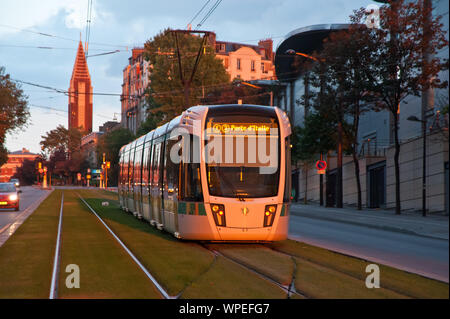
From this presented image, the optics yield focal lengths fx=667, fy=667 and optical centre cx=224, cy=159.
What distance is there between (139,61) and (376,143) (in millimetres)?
88674

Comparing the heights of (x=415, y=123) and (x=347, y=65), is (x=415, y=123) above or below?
below

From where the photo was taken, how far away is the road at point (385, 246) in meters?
12.5

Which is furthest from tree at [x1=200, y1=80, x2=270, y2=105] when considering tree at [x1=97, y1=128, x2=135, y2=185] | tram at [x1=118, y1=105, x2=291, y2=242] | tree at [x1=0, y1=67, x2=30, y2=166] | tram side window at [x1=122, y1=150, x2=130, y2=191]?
tram at [x1=118, y1=105, x2=291, y2=242]


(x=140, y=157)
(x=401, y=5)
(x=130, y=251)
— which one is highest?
(x=401, y=5)

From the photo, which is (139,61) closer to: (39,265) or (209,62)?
(209,62)

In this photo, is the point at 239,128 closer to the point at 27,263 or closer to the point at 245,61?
the point at 27,263

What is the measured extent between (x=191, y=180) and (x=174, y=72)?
5176cm

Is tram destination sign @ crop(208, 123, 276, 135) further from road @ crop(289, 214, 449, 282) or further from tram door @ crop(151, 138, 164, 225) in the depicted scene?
tram door @ crop(151, 138, 164, 225)

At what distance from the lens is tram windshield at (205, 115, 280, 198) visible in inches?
549

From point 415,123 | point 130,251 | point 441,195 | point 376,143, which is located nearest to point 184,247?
point 130,251

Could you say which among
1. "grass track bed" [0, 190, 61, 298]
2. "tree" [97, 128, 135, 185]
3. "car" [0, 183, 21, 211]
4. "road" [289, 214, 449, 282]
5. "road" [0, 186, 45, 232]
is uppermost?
"tree" [97, 128, 135, 185]

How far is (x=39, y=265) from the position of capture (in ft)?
38.8

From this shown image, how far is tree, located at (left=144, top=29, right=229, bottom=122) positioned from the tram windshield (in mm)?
49345

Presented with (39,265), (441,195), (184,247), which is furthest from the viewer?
(441,195)
